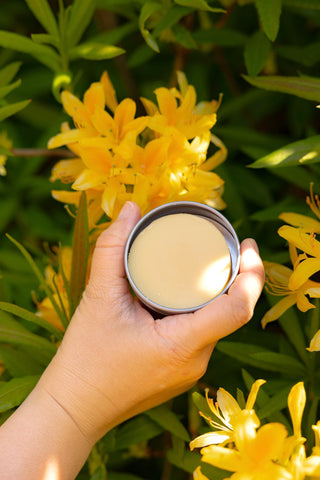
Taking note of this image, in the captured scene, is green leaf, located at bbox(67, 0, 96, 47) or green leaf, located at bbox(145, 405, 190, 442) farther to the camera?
green leaf, located at bbox(67, 0, 96, 47)

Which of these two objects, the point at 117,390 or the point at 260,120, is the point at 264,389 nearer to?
the point at 117,390

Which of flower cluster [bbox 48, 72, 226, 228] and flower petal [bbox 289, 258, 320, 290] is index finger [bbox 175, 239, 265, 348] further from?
flower cluster [bbox 48, 72, 226, 228]

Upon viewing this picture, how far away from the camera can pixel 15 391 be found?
3.26 feet

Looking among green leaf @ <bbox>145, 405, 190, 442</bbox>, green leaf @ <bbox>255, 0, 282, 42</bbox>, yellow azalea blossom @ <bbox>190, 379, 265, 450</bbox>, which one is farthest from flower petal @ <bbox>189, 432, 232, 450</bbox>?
green leaf @ <bbox>255, 0, 282, 42</bbox>

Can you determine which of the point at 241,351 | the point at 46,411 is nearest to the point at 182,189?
the point at 241,351

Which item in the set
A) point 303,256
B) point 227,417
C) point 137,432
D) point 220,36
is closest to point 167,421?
point 137,432

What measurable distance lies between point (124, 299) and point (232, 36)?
80 centimetres

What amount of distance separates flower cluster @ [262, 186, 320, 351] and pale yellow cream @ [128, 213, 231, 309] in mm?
124

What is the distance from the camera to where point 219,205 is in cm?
107

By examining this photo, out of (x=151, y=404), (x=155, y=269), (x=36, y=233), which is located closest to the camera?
(x=155, y=269)

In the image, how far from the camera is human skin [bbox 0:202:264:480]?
0.87 m

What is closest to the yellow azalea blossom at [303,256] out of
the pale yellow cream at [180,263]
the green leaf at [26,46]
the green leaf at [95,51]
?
the pale yellow cream at [180,263]

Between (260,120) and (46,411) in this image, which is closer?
(46,411)

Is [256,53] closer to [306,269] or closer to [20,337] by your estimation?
[306,269]
